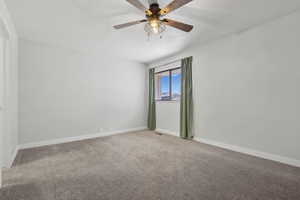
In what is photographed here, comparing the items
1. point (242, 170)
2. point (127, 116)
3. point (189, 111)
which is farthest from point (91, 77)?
point (242, 170)

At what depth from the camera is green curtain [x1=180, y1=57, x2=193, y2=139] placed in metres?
3.76

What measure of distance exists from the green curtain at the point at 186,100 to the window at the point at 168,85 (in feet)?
1.21

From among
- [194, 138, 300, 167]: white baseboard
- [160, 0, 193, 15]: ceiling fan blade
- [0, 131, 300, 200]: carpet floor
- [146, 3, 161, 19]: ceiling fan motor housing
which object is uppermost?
[146, 3, 161, 19]: ceiling fan motor housing

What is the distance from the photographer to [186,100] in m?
3.87

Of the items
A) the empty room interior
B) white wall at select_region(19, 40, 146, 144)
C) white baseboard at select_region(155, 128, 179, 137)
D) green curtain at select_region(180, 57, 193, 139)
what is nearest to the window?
the empty room interior

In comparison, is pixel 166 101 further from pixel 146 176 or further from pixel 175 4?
pixel 175 4

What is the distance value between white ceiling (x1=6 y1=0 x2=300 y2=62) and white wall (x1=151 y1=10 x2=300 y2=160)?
1.01 feet

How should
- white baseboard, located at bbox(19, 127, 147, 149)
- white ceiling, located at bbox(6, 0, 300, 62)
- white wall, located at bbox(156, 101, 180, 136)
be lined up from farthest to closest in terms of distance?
white wall, located at bbox(156, 101, 180, 136) < white baseboard, located at bbox(19, 127, 147, 149) < white ceiling, located at bbox(6, 0, 300, 62)

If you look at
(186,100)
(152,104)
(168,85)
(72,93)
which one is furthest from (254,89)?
(72,93)

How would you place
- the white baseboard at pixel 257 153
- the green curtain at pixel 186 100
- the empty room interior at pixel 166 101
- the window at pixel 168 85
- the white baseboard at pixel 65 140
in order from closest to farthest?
the empty room interior at pixel 166 101
the white baseboard at pixel 257 153
the white baseboard at pixel 65 140
the green curtain at pixel 186 100
the window at pixel 168 85

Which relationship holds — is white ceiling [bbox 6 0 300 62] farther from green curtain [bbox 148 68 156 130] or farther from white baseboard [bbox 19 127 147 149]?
white baseboard [bbox 19 127 147 149]

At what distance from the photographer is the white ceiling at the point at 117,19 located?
2041 millimetres

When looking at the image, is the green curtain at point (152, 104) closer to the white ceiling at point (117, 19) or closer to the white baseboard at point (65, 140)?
the white baseboard at point (65, 140)

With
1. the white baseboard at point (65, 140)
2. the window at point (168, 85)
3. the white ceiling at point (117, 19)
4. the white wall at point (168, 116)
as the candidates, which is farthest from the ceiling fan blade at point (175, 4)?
the white baseboard at point (65, 140)
